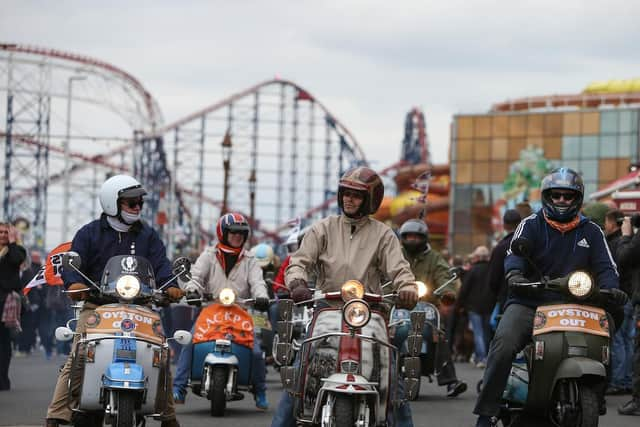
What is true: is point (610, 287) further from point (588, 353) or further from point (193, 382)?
point (193, 382)

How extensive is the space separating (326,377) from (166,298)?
1.80 metres

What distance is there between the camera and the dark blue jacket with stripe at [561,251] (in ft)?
30.9

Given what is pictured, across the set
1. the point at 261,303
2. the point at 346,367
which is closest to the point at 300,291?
the point at 346,367

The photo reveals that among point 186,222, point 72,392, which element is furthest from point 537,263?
point 186,222

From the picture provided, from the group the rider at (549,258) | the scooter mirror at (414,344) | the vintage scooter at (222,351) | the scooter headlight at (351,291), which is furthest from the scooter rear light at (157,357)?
the vintage scooter at (222,351)

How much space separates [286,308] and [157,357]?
0.99 m

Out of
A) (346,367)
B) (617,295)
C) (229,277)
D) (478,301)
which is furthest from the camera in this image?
(478,301)

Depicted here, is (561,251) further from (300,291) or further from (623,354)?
(623,354)

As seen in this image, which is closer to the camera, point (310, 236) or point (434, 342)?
point (310, 236)

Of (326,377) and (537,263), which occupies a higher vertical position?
(537,263)

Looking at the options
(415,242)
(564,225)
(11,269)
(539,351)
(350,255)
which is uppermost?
(564,225)

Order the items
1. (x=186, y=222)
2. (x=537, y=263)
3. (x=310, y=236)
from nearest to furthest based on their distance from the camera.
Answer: (x=310, y=236), (x=537, y=263), (x=186, y=222)

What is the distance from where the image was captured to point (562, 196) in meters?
9.46

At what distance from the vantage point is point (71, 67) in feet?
228
